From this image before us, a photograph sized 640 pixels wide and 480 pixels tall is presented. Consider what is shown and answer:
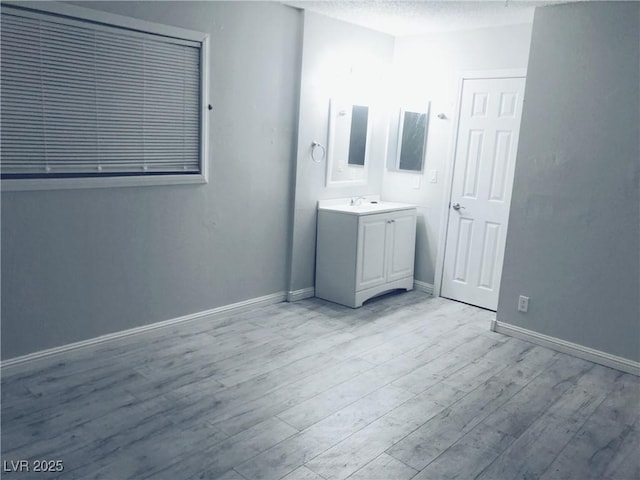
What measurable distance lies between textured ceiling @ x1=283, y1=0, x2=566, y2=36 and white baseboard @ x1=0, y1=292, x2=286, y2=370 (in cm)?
232

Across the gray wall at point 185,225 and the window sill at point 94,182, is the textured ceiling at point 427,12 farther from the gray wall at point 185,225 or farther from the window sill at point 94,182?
the window sill at point 94,182

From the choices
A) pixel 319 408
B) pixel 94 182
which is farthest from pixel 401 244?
pixel 94 182

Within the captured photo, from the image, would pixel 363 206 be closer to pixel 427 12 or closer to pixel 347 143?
pixel 347 143

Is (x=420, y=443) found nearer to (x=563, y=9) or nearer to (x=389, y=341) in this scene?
(x=389, y=341)

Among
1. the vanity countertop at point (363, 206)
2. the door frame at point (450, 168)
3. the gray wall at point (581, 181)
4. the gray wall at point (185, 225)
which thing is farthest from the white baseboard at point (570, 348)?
the gray wall at point (185, 225)

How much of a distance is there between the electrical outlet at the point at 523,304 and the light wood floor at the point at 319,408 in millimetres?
252

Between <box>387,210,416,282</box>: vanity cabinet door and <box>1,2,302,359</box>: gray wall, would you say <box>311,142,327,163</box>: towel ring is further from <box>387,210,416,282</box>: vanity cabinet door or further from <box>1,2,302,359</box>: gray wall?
<box>387,210,416,282</box>: vanity cabinet door

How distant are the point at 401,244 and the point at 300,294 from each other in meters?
1.04

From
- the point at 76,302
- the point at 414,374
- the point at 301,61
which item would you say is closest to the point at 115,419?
the point at 76,302

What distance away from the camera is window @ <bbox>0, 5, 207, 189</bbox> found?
273cm

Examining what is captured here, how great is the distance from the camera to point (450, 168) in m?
4.65

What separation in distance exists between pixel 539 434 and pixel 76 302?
2.69 m

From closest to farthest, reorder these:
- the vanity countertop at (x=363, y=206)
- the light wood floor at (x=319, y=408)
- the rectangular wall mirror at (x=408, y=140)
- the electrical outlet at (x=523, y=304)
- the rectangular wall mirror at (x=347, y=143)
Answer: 1. the light wood floor at (x=319, y=408)
2. the electrical outlet at (x=523, y=304)
3. the vanity countertop at (x=363, y=206)
4. the rectangular wall mirror at (x=347, y=143)
5. the rectangular wall mirror at (x=408, y=140)

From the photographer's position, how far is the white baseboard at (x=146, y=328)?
2.95 metres
